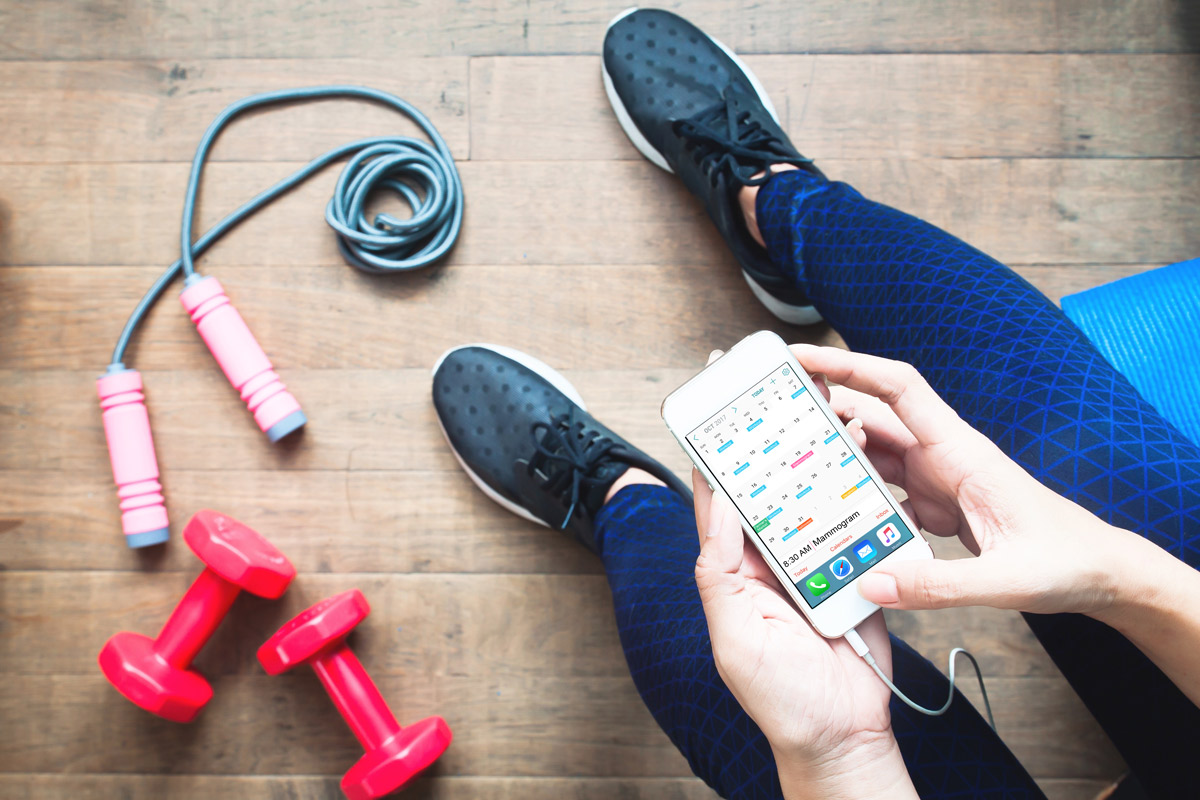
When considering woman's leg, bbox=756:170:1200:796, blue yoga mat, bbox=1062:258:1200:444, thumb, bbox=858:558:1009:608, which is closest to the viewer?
thumb, bbox=858:558:1009:608

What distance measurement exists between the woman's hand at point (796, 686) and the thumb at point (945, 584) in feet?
0.25

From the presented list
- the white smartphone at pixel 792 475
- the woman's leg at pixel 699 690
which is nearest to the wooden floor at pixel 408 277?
the woman's leg at pixel 699 690

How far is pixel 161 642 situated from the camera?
34.1 inches

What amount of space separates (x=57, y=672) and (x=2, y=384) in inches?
15.3

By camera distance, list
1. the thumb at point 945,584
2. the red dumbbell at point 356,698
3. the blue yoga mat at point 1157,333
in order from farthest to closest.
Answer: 1. the red dumbbell at point 356,698
2. the blue yoga mat at point 1157,333
3. the thumb at point 945,584

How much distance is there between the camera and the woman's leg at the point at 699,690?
60 centimetres

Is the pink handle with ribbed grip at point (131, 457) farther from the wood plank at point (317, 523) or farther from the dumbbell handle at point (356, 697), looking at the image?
the dumbbell handle at point (356, 697)

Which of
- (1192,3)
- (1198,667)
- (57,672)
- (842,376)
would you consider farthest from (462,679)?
(1192,3)

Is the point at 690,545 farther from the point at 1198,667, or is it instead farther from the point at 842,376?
the point at 1198,667

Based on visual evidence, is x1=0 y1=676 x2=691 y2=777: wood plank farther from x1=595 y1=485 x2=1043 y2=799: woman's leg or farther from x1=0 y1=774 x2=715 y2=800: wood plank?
x1=595 y1=485 x2=1043 y2=799: woman's leg

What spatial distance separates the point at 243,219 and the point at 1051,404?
0.97 metres

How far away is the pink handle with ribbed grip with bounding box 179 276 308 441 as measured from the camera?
2.97 ft

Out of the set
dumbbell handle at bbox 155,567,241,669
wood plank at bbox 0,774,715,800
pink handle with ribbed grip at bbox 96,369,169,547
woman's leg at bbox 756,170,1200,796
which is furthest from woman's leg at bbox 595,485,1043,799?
pink handle with ribbed grip at bbox 96,369,169,547

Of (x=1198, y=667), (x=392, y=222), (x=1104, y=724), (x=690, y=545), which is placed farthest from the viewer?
(x=392, y=222)
